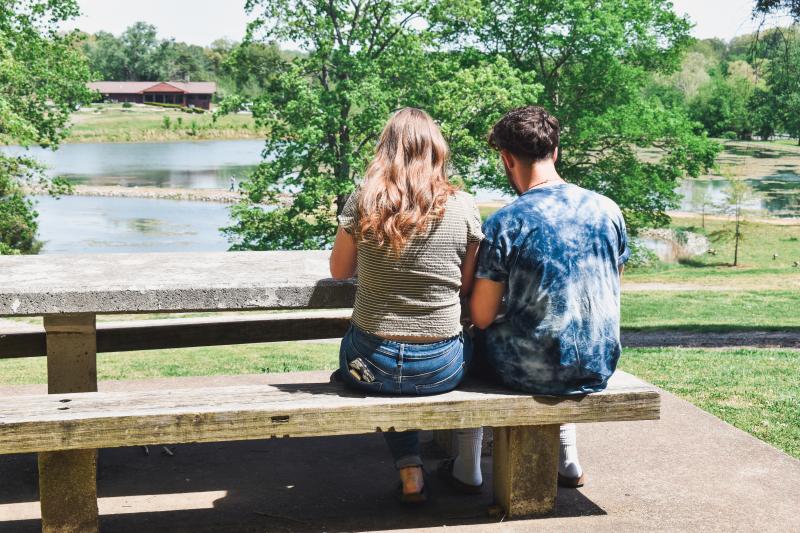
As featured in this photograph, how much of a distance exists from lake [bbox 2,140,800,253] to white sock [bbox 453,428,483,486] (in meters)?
17.1

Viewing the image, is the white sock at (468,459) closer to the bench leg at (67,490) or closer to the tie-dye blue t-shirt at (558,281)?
the tie-dye blue t-shirt at (558,281)

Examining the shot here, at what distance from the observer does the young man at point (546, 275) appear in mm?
3152

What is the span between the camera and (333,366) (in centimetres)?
744

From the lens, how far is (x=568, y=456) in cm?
378

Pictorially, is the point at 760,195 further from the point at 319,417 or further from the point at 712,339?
the point at 319,417

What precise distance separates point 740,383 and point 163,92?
120m

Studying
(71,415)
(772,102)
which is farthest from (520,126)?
(772,102)

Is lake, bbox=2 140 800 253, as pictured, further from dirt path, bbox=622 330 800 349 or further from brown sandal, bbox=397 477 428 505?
brown sandal, bbox=397 477 428 505

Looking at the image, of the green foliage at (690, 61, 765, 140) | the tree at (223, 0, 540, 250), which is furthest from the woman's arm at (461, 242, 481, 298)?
the green foliage at (690, 61, 765, 140)

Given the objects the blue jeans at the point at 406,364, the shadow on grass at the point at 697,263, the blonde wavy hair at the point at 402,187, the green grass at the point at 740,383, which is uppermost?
the blonde wavy hair at the point at 402,187

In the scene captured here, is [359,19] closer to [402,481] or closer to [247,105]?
[247,105]

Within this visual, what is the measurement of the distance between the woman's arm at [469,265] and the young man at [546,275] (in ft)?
0.09

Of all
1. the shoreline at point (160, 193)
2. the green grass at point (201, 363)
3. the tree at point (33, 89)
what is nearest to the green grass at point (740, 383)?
the green grass at point (201, 363)

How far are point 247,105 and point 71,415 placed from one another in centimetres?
1660
